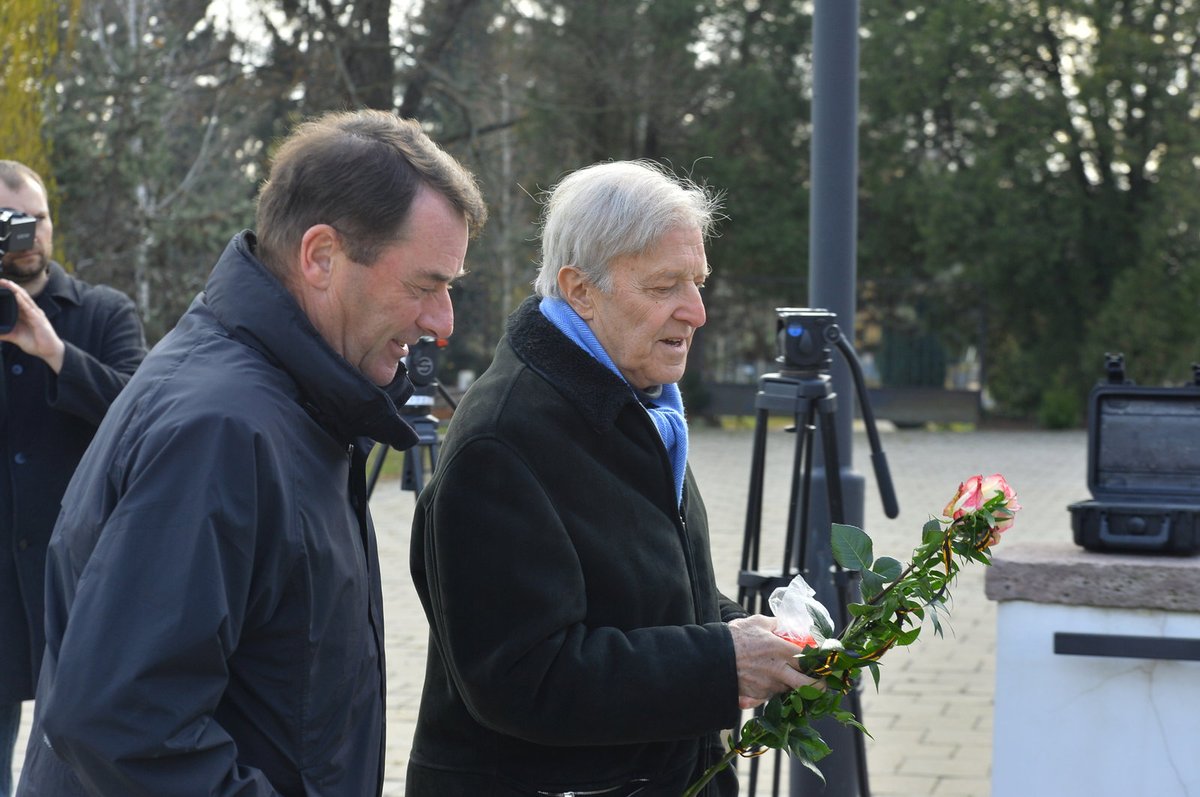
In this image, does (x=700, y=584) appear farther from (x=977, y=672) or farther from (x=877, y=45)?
(x=877, y=45)

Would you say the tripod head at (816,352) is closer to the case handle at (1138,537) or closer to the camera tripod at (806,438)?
the camera tripod at (806,438)

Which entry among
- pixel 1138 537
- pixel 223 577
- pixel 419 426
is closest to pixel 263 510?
pixel 223 577

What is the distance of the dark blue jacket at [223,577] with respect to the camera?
1590 millimetres

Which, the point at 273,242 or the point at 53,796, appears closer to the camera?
the point at 53,796

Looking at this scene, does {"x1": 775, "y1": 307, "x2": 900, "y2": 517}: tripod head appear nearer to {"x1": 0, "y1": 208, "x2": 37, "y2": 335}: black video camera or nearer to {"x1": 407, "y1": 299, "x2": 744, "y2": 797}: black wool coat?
{"x1": 407, "y1": 299, "x2": 744, "y2": 797}: black wool coat

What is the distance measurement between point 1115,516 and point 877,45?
21592mm

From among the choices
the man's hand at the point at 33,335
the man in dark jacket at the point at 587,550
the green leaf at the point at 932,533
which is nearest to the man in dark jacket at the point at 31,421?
the man's hand at the point at 33,335

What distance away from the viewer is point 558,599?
2.12 meters

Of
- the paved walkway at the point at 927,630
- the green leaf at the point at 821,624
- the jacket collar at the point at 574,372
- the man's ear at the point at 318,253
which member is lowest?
the paved walkway at the point at 927,630

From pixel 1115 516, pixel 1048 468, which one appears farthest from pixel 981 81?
pixel 1115 516

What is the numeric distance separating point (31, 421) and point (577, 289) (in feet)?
5.96

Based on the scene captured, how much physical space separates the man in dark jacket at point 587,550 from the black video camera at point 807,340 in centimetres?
131

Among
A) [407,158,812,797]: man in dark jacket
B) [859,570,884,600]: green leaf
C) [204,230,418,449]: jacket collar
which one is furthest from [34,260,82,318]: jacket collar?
[859,570,884,600]: green leaf

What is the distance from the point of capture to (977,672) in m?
6.48
